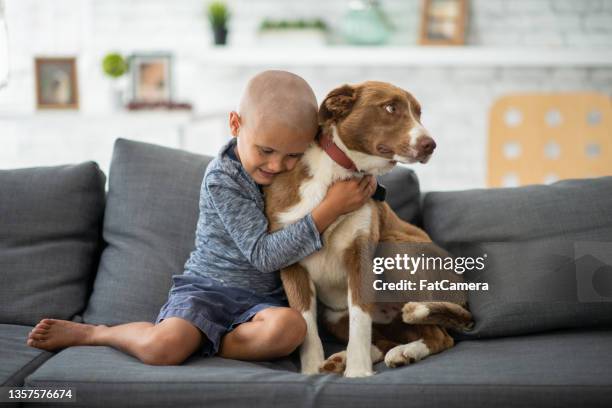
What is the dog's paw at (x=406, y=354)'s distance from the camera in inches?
68.7

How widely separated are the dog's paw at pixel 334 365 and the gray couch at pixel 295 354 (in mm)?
90

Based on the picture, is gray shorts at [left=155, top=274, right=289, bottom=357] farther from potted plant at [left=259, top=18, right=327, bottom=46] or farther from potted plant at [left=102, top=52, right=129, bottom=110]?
potted plant at [left=259, top=18, right=327, bottom=46]

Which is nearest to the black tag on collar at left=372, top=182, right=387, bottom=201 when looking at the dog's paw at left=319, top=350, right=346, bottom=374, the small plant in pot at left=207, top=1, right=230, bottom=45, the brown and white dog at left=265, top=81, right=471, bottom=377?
the brown and white dog at left=265, top=81, right=471, bottom=377

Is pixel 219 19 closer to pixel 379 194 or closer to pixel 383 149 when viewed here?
pixel 379 194

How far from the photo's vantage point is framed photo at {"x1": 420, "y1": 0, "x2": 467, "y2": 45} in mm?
4379

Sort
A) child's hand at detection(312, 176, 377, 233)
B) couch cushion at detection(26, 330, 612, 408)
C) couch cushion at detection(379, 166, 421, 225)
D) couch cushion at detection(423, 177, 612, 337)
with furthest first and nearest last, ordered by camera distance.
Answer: couch cushion at detection(379, 166, 421, 225) < couch cushion at detection(423, 177, 612, 337) < child's hand at detection(312, 176, 377, 233) < couch cushion at detection(26, 330, 612, 408)

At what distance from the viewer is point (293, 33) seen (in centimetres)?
439

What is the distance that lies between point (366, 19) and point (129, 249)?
8.76 feet

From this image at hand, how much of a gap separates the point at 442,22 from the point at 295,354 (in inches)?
120

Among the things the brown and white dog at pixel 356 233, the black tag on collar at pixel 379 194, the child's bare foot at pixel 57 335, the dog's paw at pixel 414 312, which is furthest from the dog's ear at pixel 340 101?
the child's bare foot at pixel 57 335

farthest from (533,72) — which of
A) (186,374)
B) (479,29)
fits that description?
(186,374)

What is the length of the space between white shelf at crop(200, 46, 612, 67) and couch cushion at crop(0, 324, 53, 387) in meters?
2.67

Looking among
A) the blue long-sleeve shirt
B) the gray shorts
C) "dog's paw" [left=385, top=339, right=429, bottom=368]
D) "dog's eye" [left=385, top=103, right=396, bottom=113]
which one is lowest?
"dog's paw" [left=385, top=339, right=429, bottom=368]

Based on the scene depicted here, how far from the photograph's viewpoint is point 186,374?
1.63 metres
